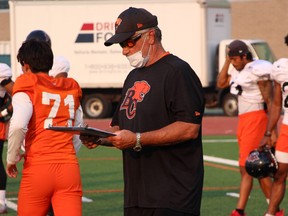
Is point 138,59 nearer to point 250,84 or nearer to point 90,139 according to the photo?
point 90,139

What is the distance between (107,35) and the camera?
29.5 m

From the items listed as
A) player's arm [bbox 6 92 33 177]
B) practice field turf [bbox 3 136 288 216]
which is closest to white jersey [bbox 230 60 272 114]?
practice field turf [bbox 3 136 288 216]

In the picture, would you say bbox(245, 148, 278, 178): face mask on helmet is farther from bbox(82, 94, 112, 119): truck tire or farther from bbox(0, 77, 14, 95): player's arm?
bbox(82, 94, 112, 119): truck tire

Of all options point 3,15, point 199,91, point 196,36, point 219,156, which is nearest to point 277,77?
point 199,91

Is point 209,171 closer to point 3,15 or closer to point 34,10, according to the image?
point 34,10

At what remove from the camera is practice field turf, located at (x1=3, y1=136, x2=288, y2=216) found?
1170 cm

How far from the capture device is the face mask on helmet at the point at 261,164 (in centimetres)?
1007

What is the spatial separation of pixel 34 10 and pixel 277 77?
20.7 m

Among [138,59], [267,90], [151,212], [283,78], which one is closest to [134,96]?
[138,59]

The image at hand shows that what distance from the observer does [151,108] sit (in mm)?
6027

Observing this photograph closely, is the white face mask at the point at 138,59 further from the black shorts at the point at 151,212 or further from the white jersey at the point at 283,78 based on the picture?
the white jersey at the point at 283,78

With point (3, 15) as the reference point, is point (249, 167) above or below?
below

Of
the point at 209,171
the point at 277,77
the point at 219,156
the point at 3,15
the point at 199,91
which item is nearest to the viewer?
the point at 199,91

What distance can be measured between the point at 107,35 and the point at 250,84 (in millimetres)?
18794
